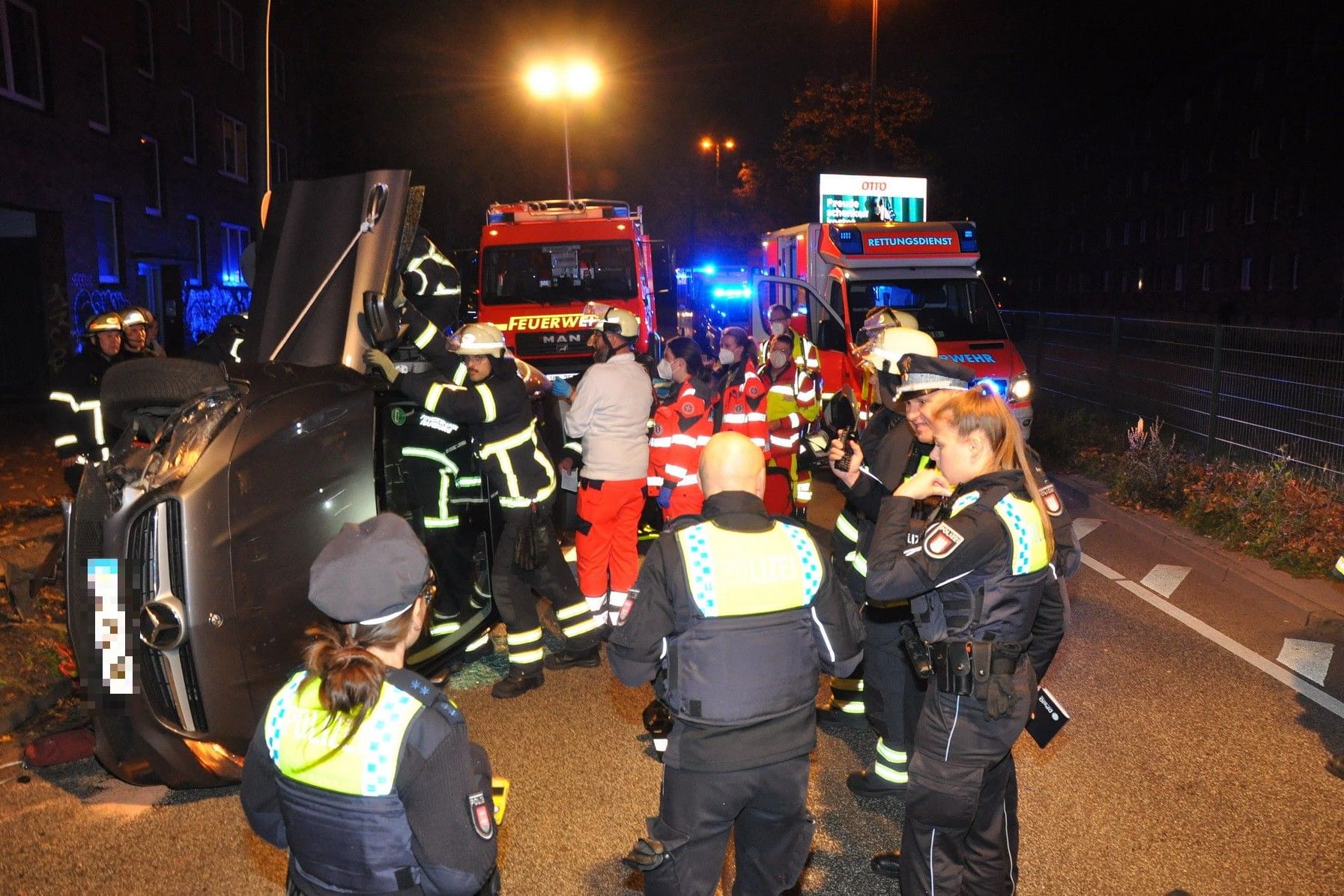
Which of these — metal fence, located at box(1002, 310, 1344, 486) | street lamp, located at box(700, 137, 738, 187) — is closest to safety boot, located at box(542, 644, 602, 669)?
metal fence, located at box(1002, 310, 1344, 486)

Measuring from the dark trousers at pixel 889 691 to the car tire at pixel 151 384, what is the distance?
119 inches

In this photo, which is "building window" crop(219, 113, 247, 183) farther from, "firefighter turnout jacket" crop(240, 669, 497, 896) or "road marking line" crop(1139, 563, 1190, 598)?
"firefighter turnout jacket" crop(240, 669, 497, 896)

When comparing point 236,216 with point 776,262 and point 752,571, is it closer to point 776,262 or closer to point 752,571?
point 776,262

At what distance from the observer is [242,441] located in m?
4.11

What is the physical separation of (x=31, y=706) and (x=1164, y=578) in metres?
7.64

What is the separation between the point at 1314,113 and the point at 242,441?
42.2 meters

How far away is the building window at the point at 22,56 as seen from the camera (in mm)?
18156

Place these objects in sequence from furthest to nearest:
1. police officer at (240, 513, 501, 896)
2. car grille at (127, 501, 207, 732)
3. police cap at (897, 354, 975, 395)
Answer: police cap at (897, 354, 975, 395) → car grille at (127, 501, 207, 732) → police officer at (240, 513, 501, 896)

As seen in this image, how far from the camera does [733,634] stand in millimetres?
3057

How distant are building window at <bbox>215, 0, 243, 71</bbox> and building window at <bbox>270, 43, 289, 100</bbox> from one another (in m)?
1.39

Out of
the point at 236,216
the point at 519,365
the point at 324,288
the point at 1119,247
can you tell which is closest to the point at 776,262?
the point at 519,365

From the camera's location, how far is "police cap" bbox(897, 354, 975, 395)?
4277mm

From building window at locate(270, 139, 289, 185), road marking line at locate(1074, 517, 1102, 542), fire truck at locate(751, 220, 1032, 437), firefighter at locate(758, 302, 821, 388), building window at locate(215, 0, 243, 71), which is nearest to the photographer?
firefighter at locate(758, 302, 821, 388)

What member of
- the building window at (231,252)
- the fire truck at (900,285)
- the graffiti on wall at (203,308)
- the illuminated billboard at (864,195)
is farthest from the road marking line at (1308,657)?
the building window at (231,252)
